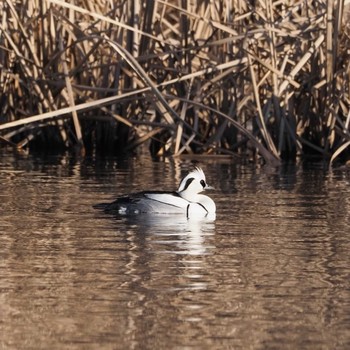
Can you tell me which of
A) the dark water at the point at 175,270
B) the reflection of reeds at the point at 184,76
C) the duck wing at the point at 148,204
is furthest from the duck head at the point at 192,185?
the reflection of reeds at the point at 184,76

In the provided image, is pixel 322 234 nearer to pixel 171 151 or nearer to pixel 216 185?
pixel 216 185

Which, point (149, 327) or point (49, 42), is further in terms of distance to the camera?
point (49, 42)

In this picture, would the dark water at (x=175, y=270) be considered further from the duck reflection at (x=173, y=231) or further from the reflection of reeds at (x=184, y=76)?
the reflection of reeds at (x=184, y=76)

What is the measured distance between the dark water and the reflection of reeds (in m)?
1.79

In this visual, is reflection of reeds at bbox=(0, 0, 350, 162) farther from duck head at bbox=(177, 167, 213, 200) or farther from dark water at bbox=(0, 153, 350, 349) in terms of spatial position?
duck head at bbox=(177, 167, 213, 200)

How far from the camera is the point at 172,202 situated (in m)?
10.2

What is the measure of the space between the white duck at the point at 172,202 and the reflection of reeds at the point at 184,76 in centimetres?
295

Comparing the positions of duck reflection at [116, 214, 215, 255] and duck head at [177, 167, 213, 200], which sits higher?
duck head at [177, 167, 213, 200]

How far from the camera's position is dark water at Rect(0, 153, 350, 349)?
5.90 m

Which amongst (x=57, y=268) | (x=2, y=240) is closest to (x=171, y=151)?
(x=2, y=240)

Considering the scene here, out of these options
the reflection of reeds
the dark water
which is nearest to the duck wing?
the dark water

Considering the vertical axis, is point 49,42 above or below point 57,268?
above

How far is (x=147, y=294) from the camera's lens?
674cm

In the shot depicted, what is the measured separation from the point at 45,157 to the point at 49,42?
49.5 inches
